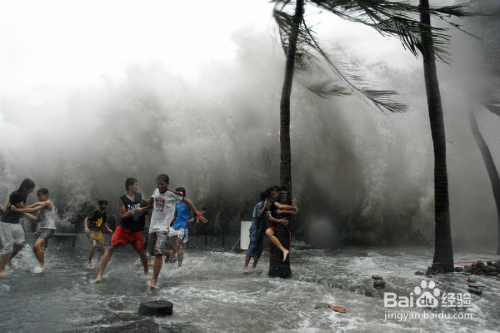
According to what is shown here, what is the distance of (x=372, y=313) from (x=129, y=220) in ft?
12.1

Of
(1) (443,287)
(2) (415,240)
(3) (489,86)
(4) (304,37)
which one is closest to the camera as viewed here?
(1) (443,287)

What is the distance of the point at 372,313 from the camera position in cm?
375

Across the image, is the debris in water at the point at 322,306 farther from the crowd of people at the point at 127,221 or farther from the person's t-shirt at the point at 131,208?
the person's t-shirt at the point at 131,208

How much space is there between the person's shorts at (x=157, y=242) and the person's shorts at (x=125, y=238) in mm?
480

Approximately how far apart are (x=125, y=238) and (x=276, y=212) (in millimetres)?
2610

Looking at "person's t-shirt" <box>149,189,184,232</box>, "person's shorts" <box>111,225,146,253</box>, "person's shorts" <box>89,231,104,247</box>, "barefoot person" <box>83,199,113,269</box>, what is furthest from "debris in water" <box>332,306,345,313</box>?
"person's shorts" <box>89,231,104,247</box>

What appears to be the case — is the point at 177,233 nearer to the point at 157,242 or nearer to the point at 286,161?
the point at 157,242

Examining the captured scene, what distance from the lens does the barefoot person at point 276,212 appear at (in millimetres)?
5887

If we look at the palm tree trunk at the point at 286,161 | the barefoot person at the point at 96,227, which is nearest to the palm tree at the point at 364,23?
the palm tree trunk at the point at 286,161

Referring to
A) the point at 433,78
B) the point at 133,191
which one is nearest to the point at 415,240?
the point at 433,78

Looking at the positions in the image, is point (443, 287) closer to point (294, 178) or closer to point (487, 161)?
point (487, 161)

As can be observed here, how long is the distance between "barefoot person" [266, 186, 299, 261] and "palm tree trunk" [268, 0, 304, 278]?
0.32ft

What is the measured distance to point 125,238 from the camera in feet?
17.1

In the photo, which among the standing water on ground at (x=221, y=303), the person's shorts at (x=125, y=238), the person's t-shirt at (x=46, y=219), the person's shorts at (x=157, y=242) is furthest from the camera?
the person's t-shirt at (x=46, y=219)
